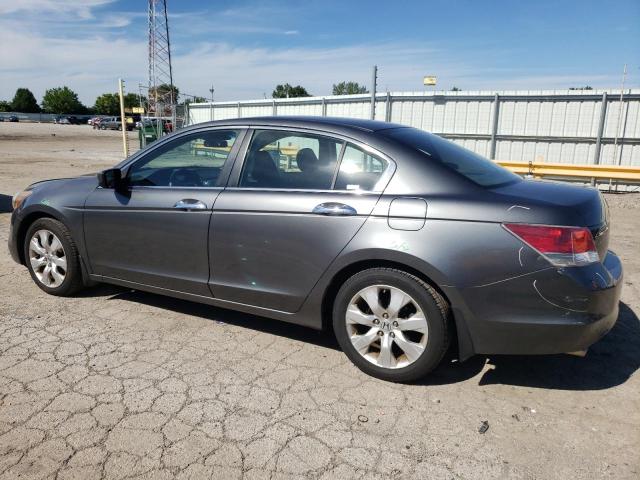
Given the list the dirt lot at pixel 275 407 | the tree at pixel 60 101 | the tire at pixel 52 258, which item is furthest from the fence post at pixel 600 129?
the tree at pixel 60 101

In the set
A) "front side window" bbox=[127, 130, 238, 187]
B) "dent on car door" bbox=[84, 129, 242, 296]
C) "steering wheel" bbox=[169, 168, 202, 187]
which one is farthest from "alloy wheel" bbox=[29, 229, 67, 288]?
"steering wheel" bbox=[169, 168, 202, 187]

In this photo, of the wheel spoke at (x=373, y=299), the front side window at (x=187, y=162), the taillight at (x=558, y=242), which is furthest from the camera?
the front side window at (x=187, y=162)

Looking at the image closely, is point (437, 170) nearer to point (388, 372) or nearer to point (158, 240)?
point (388, 372)

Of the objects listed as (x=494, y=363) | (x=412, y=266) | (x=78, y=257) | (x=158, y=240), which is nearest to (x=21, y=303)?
(x=78, y=257)

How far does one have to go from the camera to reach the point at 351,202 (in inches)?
126

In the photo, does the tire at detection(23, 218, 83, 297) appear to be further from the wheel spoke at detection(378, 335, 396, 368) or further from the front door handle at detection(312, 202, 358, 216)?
the wheel spoke at detection(378, 335, 396, 368)

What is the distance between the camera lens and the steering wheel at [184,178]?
3962 mm

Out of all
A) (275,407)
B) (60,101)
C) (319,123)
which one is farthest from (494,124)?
(60,101)

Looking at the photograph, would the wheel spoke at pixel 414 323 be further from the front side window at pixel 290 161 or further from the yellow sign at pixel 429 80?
the yellow sign at pixel 429 80

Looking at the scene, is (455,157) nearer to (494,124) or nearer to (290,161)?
(290,161)

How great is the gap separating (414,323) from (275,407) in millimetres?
938

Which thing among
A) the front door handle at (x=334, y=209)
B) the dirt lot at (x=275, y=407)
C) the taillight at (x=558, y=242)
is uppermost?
the front door handle at (x=334, y=209)

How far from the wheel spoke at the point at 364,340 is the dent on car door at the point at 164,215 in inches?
48.2

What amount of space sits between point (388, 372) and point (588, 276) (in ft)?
4.15
